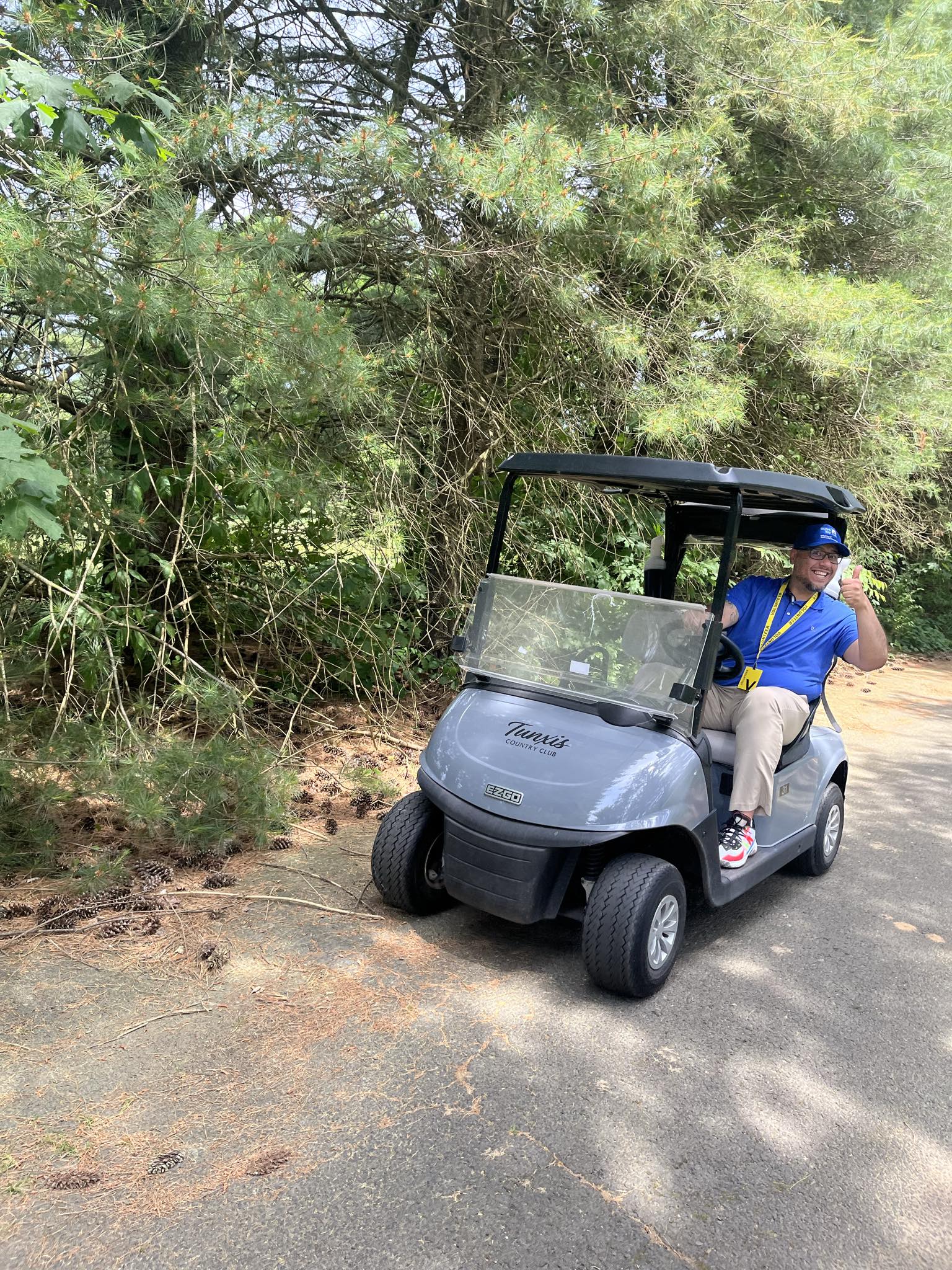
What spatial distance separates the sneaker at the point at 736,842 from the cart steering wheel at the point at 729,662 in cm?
59

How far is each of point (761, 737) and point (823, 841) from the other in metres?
1.07

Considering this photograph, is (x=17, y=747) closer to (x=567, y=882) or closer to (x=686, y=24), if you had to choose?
(x=567, y=882)

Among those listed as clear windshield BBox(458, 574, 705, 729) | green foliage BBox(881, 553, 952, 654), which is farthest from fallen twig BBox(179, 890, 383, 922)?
green foliage BBox(881, 553, 952, 654)

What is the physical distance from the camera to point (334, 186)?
5.33 meters

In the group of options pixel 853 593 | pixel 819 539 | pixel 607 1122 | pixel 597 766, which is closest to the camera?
pixel 607 1122

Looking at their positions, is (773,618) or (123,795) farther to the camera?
(773,618)

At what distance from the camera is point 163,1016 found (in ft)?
9.89

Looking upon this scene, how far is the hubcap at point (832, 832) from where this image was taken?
4.60 meters

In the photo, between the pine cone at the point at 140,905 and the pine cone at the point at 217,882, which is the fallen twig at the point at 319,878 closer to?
the pine cone at the point at 217,882

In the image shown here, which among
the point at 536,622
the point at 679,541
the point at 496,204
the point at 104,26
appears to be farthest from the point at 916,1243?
the point at 104,26

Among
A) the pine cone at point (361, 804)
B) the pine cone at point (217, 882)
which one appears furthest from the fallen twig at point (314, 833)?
the pine cone at point (217, 882)

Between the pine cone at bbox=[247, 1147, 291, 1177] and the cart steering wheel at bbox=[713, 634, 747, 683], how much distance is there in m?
2.42

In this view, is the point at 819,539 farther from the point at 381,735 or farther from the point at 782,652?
the point at 381,735

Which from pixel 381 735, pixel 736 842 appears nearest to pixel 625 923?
pixel 736 842
